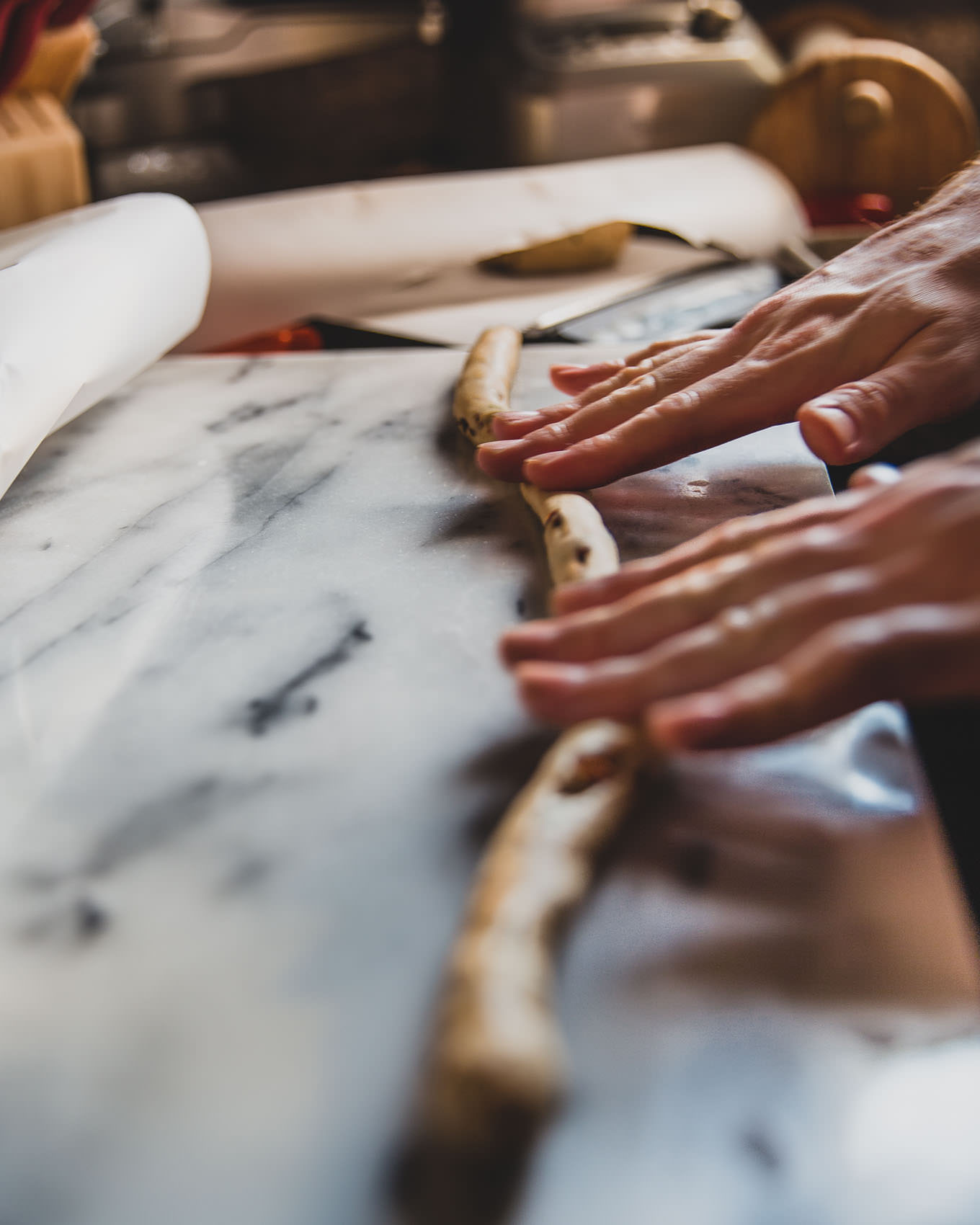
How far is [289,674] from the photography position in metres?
0.54

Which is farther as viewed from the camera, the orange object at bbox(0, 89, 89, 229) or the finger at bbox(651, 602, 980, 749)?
the orange object at bbox(0, 89, 89, 229)

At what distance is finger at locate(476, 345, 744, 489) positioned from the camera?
72 centimetres

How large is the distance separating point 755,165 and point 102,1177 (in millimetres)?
1663

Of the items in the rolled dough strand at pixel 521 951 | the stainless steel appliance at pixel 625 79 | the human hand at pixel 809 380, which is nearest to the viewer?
the rolled dough strand at pixel 521 951

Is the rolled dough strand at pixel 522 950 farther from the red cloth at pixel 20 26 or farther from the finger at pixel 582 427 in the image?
the red cloth at pixel 20 26

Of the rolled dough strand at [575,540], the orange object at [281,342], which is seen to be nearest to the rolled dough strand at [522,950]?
the rolled dough strand at [575,540]

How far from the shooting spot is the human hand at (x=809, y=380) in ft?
2.20

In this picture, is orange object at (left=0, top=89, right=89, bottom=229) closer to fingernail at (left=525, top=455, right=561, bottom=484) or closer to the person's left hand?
fingernail at (left=525, top=455, right=561, bottom=484)

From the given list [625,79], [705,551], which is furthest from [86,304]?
[625,79]

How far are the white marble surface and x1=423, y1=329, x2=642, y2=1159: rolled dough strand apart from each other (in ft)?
0.05

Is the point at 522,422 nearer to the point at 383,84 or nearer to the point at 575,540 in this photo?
the point at 575,540

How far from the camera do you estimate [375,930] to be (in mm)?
385

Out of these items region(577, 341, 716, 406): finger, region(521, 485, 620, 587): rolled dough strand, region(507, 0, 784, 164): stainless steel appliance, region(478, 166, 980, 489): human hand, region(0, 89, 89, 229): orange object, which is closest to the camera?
region(521, 485, 620, 587): rolled dough strand

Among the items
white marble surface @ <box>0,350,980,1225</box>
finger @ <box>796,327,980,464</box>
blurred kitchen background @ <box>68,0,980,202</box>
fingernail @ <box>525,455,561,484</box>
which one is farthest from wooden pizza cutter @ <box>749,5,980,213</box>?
white marble surface @ <box>0,350,980,1225</box>
